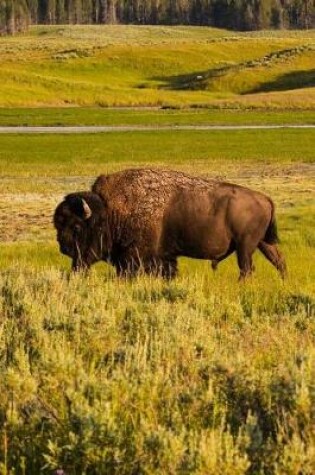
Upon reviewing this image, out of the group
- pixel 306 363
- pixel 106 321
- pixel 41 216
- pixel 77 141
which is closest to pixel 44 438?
pixel 306 363

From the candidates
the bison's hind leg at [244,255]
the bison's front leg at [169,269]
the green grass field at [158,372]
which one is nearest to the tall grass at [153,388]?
the green grass field at [158,372]

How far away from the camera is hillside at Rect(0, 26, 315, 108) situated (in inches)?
3049

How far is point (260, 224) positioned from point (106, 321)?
4798 millimetres

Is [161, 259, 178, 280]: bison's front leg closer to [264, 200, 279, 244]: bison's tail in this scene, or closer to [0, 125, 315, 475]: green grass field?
[0, 125, 315, 475]: green grass field

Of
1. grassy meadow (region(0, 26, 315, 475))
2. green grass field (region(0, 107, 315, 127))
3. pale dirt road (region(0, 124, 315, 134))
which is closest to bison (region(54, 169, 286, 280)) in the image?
grassy meadow (region(0, 26, 315, 475))

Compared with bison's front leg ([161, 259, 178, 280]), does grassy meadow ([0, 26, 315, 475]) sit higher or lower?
higher

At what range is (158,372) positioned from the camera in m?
6.18

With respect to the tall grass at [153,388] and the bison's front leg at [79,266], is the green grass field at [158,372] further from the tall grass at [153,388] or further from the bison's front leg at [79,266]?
the bison's front leg at [79,266]

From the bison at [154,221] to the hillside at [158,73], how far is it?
2312 inches

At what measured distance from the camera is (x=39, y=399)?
592cm

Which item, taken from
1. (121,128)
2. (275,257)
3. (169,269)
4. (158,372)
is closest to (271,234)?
(275,257)

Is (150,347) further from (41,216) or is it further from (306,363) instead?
(41,216)

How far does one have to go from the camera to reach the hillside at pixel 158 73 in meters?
77.4

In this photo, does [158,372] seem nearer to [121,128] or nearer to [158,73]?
[121,128]
